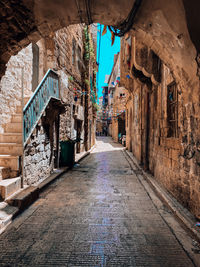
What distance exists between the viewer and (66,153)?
7457mm

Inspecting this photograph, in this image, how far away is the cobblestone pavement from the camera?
2104 millimetres

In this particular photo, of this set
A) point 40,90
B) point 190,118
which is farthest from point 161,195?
point 40,90

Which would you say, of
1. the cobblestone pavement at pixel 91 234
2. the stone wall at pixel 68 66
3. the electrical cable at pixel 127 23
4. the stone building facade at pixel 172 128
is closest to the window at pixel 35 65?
the stone wall at pixel 68 66

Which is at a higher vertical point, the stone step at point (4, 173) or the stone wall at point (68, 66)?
the stone wall at point (68, 66)

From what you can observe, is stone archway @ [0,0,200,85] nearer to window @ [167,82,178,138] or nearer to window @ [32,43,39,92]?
window @ [167,82,178,138]

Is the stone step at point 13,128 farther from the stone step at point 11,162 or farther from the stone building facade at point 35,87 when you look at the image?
the stone step at point 11,162

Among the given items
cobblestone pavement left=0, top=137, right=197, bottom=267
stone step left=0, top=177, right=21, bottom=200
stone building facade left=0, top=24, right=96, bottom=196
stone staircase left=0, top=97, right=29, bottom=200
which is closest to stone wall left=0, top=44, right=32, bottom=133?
stone building facade left=0, top=24, right=96, bottom=196

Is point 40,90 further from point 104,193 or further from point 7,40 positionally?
point 104,193

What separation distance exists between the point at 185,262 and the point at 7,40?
14.3ft

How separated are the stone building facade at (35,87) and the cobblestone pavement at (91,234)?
4.29 feet

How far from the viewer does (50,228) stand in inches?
109

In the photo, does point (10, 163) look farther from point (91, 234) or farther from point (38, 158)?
point (91, 234)

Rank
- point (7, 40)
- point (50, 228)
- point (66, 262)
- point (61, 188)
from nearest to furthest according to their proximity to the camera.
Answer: point (66, 262) → point (50, 228) → point (7, 40) → point (61, 188)

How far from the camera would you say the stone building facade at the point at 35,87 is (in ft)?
16.0
